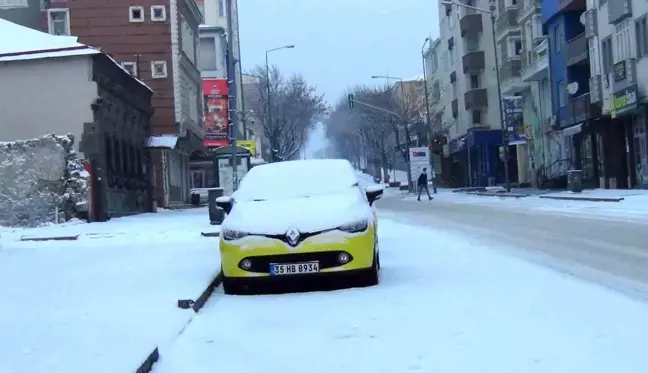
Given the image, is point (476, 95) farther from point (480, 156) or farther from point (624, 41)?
point (624, 41)

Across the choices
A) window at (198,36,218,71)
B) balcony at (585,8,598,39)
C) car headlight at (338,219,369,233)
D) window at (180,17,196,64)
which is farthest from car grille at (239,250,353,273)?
window at (198,36,218,71)

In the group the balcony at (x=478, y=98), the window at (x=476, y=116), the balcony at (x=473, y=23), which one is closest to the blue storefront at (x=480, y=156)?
the window at (x=476, y=116)

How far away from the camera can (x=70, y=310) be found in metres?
8.83

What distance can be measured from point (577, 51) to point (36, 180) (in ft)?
82.4

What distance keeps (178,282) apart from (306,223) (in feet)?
6.85

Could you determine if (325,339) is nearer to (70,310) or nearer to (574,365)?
(574,365)

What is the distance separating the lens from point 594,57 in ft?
126

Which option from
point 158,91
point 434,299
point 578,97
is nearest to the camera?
point 434,299

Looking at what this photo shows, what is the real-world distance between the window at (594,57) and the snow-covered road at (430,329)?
95.8 ft

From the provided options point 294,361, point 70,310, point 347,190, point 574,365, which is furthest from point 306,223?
point 574,365

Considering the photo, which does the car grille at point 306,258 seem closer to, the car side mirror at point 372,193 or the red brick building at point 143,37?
the car side mirror at point 372,193

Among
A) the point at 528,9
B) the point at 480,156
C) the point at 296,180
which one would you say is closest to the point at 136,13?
the point at 528,9

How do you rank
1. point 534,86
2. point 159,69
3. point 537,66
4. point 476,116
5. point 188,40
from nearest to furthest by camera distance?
point 159,69, point 537,66, point 188,40, point 534,86, point 476,116

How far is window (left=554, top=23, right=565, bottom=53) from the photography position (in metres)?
43.2
